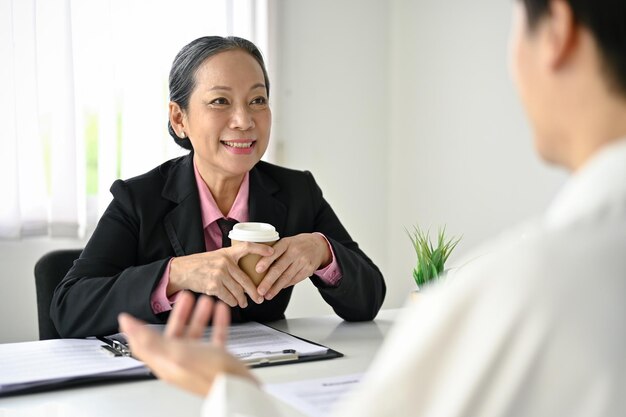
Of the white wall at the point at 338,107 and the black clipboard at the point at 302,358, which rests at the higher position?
the white wall at the point at 338,107

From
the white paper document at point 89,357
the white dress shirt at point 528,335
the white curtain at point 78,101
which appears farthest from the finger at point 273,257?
the white curtain at point 78,101

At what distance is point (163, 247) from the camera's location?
2.08 meters

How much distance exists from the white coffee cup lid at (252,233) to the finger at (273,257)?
38 millimetres

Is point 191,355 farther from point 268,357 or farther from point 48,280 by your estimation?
point 48,280

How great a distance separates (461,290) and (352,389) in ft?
2.59

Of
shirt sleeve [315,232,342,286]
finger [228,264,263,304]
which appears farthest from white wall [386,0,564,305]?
finger [228,264,263,304]

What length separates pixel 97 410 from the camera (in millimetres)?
1263

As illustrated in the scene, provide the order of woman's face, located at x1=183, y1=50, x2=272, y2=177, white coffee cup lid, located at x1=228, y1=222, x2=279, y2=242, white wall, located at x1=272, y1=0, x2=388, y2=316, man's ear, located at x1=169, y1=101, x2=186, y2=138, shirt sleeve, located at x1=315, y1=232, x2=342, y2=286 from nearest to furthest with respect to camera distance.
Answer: white coffee cup lid, located at x1=228, y1=222, x2=279, y2=242, shirt sleeve, located at x1=315, y1=232, x2=342, y2=286, woman's face, located at x1=183, y1=50, x2=272, y2=177, man's ear, located at x1=169, y1=101, x2=186, y2=138, white wall, located at x1=272, y1=0, x2=388, y2=316

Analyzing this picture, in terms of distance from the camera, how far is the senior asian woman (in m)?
1.84

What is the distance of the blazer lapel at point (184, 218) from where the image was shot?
2080 mm

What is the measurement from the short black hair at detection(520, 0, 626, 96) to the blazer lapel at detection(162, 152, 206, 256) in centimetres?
153

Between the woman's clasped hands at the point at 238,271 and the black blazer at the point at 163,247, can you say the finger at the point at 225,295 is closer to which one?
the woman's clasped hands at the point at 238,271

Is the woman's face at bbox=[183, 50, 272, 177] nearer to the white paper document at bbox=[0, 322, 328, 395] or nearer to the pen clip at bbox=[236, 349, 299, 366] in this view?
the white paper document at bbox=[0, 322, 328, 395]

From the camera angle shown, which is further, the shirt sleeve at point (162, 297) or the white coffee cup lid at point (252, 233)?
the shirt sleeve at point (162, 297)
